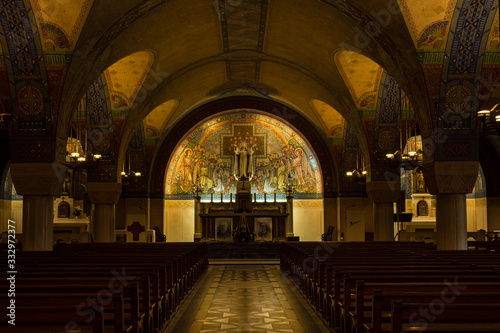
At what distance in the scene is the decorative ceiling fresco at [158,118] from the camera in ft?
81.6

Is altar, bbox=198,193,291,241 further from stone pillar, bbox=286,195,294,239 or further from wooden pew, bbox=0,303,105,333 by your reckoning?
wooden pew, bbox=0,303,105,333

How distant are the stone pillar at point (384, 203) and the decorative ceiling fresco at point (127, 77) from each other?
29.2 ft

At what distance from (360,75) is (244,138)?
12.3m

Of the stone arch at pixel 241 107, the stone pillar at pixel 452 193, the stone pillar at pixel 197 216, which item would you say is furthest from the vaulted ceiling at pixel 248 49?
the stone pillar at pixel 197 216

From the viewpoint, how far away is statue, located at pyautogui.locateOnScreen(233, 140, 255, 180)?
2922 centimetres

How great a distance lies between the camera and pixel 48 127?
43.4ft

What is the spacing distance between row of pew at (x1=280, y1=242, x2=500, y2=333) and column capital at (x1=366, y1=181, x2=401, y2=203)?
374 inches

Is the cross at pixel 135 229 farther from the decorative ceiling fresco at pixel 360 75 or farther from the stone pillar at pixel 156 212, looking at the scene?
the decorative ceiling fresco at pixel 360 75

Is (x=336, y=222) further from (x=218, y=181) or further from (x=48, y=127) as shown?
(x=48, y=127)

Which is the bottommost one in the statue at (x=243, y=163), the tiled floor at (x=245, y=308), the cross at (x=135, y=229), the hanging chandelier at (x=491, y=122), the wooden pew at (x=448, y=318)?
the tiled floor at (x=245, y=308)

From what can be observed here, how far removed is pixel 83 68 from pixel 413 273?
987 cm

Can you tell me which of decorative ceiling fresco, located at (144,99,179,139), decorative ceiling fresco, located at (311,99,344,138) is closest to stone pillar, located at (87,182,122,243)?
decorative ceiling fresco, located at (144,99,179,139)

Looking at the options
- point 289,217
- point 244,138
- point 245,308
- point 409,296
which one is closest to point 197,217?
point 289,217

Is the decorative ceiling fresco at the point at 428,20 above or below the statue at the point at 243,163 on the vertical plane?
above
